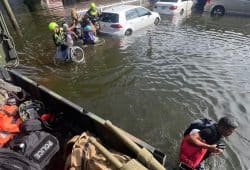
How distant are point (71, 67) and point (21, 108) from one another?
19.3 ft

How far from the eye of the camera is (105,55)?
40.3 ft

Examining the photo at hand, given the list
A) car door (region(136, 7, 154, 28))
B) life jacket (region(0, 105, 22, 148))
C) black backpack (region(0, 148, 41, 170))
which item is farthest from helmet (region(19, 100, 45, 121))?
car door (region(136, 7, 154, 28))

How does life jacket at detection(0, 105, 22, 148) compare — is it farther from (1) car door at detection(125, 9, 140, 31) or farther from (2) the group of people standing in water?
(1) car door at detection(125, 9, 140, 31)

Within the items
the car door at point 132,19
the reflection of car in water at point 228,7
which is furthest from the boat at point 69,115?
the reflection of car in water at point 228,7

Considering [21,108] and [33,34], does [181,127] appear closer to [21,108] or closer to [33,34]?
[21,108]

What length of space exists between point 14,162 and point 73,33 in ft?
29.7

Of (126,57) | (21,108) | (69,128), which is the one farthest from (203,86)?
(21,108)

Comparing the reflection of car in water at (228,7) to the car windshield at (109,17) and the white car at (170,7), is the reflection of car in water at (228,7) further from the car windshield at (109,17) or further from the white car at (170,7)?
the car windshield at (109,17)

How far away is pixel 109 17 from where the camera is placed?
14.3 metres

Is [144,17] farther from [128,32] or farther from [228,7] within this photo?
[228,7]

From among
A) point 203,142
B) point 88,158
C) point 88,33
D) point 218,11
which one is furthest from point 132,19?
point 88,158

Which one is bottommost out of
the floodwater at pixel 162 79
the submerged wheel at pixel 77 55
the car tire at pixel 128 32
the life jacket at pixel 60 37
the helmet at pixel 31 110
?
the floodwater at pixel 162 79

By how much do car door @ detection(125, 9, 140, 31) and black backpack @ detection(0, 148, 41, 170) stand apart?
11873 millimetres

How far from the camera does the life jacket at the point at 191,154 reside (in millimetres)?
Result: 4498
